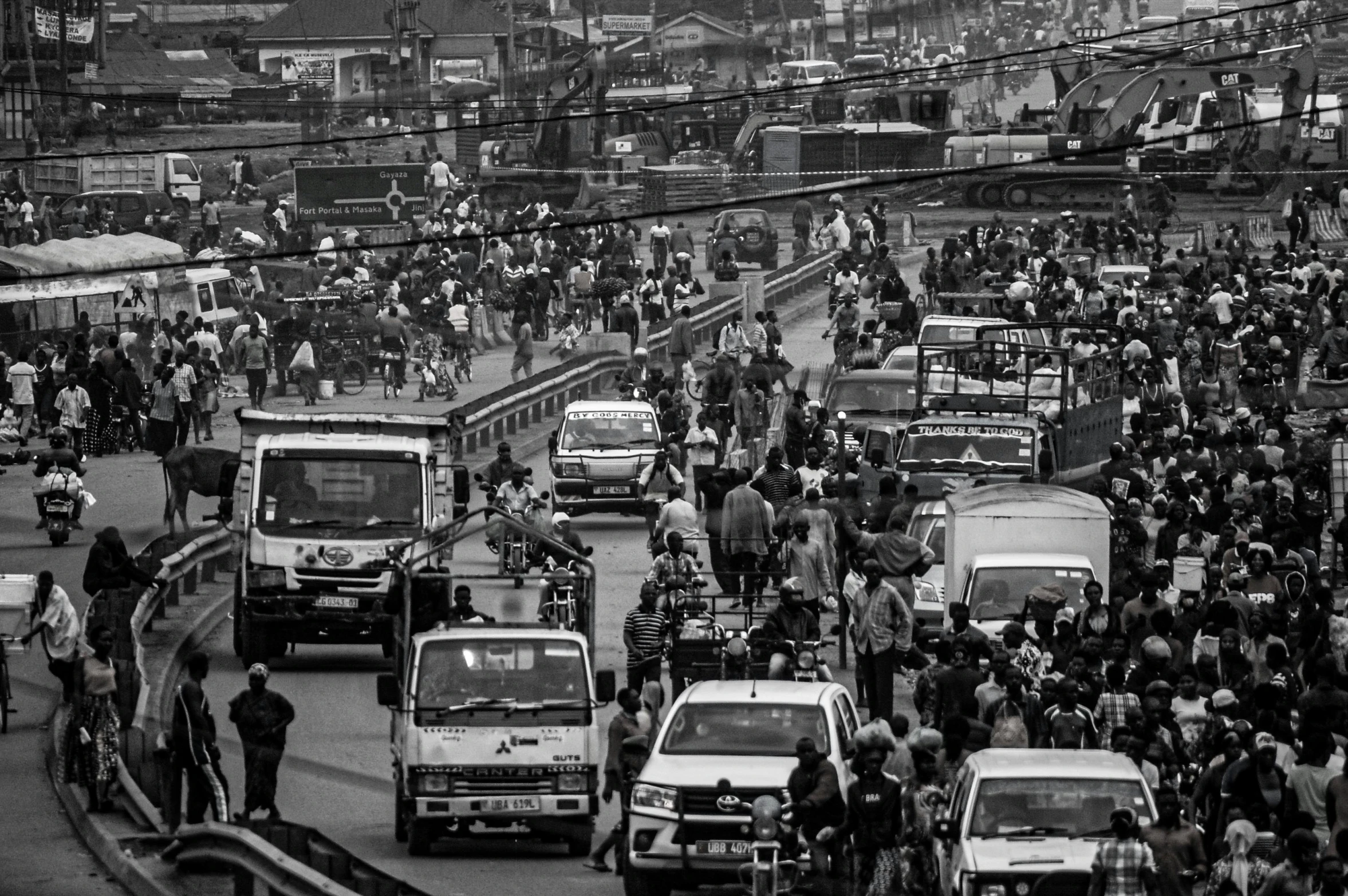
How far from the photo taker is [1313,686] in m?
Answer: 17.0

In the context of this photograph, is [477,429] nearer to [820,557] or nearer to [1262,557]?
[820,557]

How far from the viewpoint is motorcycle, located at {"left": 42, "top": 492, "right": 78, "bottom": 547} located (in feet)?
95.9

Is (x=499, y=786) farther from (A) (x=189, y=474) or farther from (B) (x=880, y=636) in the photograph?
(A) (x=189, y=474)

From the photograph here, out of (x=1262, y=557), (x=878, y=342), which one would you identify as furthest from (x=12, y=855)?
(x=878, y=342)

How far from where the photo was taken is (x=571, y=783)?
16.9 metres

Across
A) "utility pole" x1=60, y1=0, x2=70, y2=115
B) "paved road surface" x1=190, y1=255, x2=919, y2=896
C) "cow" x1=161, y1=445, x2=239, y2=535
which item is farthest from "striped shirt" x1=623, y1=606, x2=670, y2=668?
"utility pole" x1=60, y1=0, x2=70, y2=115

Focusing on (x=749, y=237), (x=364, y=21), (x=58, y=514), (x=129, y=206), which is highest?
(x=364, y=21)

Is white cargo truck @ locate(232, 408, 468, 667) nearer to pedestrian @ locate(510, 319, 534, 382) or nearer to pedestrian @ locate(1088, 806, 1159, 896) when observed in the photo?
pedestrian @ locate(1088, 806, 1159, 896)

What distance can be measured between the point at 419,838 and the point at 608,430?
1494cm

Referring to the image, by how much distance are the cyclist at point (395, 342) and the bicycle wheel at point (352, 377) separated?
0.51 metres

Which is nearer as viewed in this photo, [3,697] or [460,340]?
[3,697]

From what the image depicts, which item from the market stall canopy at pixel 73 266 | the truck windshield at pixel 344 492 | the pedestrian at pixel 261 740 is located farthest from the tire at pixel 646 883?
the market stall canopy at pixel 73 266

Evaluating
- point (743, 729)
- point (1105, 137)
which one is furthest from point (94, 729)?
point (1105, 137)

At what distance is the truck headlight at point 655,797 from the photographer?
50.3 feet
